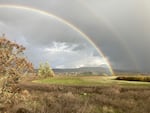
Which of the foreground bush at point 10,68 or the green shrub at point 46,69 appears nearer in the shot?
the foreground bush at point 10,68

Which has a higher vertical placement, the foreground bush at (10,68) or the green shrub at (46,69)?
the green shrub at (46,69)

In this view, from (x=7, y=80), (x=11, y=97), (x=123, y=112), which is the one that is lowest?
(x=123, y=112)

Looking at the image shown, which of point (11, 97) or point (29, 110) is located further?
point (29, 110)

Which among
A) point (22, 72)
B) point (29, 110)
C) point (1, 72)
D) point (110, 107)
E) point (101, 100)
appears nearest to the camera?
point (1, 72)

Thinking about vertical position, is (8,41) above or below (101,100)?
above

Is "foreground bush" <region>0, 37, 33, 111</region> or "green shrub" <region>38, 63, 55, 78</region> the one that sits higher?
"green shrub" <region>38, 63, 55, 78</region>

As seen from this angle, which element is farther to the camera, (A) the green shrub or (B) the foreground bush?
(A) the green shrub

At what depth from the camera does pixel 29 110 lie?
45.9ft

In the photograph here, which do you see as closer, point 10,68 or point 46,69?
point 10,68

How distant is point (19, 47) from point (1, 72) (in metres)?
1.67

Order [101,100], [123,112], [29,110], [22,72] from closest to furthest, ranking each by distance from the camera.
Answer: [22,72], [29,110], [123,112], [101,100]

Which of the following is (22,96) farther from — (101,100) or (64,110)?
(101,100)

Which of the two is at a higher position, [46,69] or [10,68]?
[46,69]

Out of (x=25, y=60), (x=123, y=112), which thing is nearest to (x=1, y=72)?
(x=25, y=60)
